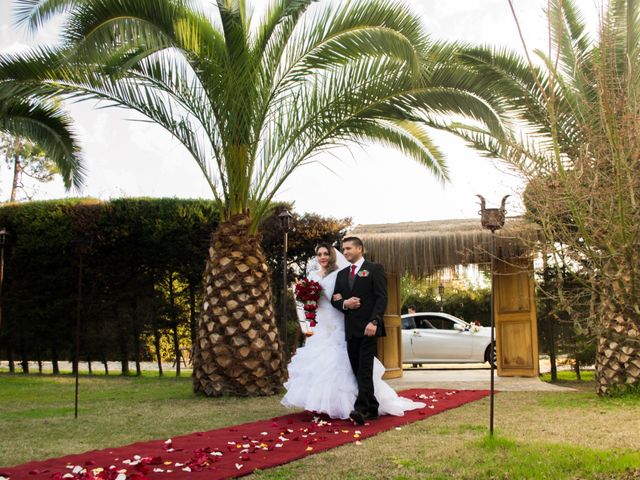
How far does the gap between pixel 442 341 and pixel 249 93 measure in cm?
960

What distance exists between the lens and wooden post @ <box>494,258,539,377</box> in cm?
1281

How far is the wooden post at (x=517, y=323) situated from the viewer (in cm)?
1281

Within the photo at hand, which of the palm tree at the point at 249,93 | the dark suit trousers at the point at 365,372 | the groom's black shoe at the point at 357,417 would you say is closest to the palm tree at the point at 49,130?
the palm tree at the point at 249,93

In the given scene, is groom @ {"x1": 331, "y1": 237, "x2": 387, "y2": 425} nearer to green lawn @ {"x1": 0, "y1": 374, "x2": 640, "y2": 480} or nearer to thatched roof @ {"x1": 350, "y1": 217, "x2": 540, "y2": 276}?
green lawn @ {"x1": 0, "y1": 374, "x2": 640, "y2": 480}

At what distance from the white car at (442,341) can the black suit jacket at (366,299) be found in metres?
10.0

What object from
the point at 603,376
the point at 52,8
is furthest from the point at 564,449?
the point at 52,8

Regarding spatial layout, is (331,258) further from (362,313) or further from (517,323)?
(517,323)

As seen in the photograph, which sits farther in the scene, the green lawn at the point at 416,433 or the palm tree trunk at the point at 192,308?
the palm tree trunk at the point at 192,308

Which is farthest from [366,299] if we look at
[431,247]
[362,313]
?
[431,247]

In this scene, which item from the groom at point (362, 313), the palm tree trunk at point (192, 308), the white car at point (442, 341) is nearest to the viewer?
the groom at point (362, 313)

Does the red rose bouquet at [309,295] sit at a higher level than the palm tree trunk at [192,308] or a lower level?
higher

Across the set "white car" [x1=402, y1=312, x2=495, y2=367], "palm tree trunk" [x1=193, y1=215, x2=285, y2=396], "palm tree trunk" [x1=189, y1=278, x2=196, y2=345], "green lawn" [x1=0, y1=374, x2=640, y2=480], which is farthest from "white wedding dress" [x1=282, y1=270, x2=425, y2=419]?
"white car" [x1=402, y1=312, x2=495, y2=367]

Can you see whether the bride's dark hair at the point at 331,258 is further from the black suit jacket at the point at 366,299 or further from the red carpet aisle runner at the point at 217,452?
the red carpet aisle runner at the point at 217,452

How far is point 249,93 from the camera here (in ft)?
31.6
